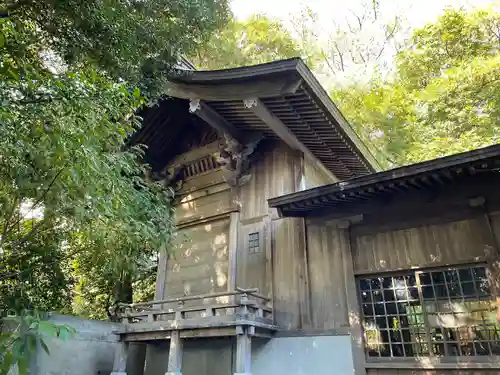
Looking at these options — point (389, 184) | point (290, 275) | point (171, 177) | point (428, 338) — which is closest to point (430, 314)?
point (428, 338)

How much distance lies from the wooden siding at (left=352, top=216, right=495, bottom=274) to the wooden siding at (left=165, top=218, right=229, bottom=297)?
2.84 m

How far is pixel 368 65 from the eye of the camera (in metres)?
17.2

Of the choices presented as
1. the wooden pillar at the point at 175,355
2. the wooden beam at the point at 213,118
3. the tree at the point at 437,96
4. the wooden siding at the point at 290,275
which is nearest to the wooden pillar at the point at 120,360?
the wooden pillar at the point at 175,355

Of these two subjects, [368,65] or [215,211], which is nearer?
[215,211]

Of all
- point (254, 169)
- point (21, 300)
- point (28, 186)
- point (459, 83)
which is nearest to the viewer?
point (28, 186)

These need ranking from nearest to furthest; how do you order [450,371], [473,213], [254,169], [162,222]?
[450,371] < [473,213] < [162,222] < [254,169]

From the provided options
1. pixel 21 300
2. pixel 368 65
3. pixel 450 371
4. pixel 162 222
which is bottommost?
pixel 450 371

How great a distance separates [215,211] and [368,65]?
1256 centimetres

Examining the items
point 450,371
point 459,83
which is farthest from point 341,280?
point 459,83

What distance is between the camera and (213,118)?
7715 mm

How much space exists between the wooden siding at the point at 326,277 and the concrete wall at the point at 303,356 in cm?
26

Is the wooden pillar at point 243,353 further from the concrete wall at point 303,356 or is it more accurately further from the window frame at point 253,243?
the window frame at point 253,243

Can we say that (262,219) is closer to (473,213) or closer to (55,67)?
(473,213)

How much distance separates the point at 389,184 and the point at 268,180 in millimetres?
2932
